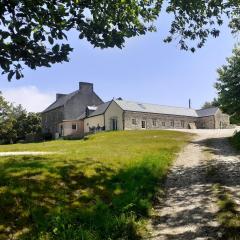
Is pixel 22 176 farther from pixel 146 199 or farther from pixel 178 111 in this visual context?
pixel 178 111

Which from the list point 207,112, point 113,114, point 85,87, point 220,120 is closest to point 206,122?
point 207,112

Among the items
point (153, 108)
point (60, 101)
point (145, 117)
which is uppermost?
point (60, 101)

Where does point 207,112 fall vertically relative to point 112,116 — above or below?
above

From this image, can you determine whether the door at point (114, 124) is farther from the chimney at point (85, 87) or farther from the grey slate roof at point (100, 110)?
the chimney at point (85, 87)

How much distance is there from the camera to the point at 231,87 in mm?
30203

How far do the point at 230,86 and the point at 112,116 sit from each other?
32.5 m

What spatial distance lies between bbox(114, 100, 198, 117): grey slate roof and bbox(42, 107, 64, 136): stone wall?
15.4 meters

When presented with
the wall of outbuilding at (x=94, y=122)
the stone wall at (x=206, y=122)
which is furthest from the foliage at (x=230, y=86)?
the stone wall at (x=206, y=122)

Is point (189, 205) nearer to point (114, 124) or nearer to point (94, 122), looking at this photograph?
point (114, 124)

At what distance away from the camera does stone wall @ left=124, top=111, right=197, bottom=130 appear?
196 ft

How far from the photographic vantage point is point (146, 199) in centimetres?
1071

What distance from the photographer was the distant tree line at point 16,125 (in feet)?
214

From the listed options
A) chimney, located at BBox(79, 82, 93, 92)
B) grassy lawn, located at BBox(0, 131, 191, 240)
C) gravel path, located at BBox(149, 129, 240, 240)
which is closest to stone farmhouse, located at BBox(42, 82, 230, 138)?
chimney, located at BBox(79, 82, 93, 92)

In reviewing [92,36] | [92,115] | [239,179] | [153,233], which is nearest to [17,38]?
[92,36]
